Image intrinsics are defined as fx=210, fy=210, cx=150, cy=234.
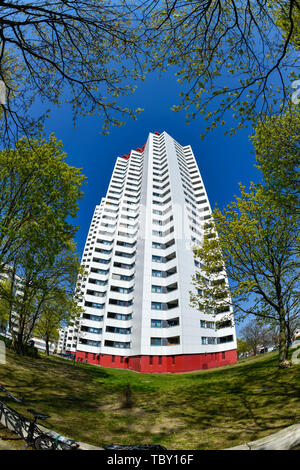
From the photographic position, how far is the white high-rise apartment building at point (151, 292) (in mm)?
31297

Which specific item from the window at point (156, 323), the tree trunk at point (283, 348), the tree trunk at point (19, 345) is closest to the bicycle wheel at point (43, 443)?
the tree trunk at point (283, 348)

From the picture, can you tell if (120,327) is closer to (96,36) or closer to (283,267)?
(283,267)

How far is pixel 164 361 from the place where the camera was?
98.3 feet

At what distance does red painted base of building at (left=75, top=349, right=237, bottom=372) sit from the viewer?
28.9 meters

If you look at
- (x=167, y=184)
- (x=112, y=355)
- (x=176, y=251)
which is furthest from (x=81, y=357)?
(x=167, y=184)

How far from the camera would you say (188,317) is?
32281 millimetres

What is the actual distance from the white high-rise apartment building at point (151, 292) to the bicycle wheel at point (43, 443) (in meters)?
22.3

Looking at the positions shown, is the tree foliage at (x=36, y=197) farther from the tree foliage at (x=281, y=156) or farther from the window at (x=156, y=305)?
the window at (x=156, y=305)

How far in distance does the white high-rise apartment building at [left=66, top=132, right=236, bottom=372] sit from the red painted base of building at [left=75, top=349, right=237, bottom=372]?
0.12 m

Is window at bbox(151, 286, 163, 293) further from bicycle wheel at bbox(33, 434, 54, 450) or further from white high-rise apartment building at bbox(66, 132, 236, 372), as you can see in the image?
bicycle wheel at bbox(33, 434, 54, 450)

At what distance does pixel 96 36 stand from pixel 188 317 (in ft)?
108

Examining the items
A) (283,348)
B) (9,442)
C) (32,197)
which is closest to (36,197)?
(32,197)

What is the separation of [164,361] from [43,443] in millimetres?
29467

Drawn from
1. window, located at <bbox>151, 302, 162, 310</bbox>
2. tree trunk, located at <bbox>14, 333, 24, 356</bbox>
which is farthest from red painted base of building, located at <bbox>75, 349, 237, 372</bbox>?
tree trunk, located at <bbox>14, 333, 24, 356</bbox>
